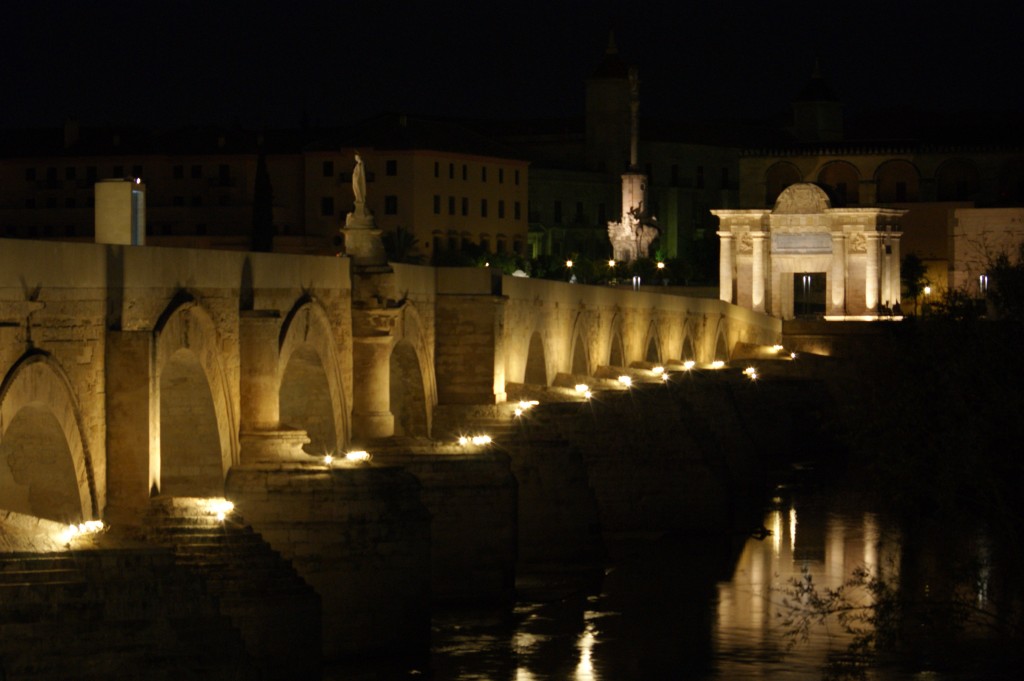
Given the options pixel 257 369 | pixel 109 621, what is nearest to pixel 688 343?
pixel 257 369

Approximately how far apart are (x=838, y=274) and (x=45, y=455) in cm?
5554

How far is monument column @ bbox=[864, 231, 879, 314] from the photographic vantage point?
71.6m

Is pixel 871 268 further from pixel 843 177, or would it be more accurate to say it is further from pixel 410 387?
pixel 410 387

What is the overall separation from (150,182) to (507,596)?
65018 millimetres

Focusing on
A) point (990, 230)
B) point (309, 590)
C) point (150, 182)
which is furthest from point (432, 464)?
point (150, 182)

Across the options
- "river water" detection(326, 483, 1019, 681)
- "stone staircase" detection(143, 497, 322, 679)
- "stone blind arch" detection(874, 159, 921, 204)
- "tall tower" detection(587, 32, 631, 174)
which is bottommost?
"river water" detection(326, 483, 1019, 681)

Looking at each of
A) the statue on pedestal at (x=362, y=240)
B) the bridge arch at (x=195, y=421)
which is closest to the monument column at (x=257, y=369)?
the bridge arch at (x=195, y=421)

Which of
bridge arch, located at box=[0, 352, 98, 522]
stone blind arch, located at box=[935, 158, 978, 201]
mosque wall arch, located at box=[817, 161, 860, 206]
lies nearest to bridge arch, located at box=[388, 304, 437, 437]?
bridge arch, located at box=[0, 352, 98, 522]

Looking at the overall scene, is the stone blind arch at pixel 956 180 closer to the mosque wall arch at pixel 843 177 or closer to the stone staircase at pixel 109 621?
the mosque wall arch at pixel 843 177

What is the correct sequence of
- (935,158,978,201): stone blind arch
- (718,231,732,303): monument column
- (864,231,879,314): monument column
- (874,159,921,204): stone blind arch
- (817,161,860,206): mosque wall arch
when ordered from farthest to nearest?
(935,158,978,201): stone blind arch < (874,159,921,204): stone blind arch < (817,161,860,206): mosque wall arch < (718,231,732,303): monument column < (864,231,879,314): monument column

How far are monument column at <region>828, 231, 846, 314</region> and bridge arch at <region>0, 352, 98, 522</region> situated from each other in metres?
55.0

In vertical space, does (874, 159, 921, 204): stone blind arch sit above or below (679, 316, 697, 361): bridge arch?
above

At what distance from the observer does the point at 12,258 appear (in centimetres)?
1786

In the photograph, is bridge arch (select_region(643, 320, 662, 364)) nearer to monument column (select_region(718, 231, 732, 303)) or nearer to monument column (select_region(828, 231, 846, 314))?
monument column (select_region(828, 231, 846, 314))
